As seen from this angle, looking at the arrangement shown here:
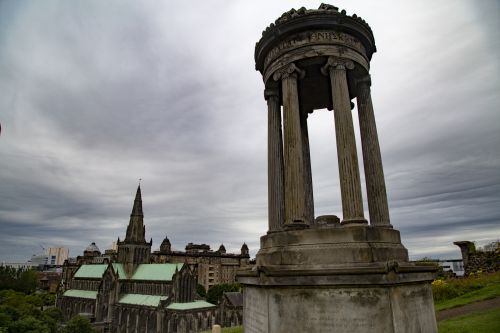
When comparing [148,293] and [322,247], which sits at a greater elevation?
[322,247]

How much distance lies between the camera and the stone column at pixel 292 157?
8398mm

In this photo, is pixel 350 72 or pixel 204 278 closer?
pixel 350 72

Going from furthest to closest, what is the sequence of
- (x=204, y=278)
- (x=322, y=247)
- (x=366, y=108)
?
(x=204, y=278)
(x=366, y=108)
(x=322, y=247)

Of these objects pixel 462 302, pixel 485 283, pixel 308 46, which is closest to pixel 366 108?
pixel 308 46

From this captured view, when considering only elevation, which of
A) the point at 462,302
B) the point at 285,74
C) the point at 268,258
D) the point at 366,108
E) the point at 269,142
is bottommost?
the point at 462,302

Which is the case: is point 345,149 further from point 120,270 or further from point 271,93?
point 120,270

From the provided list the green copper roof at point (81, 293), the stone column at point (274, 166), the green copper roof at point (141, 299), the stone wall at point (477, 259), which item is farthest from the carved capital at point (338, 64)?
the green copper roof at point (81, 293)

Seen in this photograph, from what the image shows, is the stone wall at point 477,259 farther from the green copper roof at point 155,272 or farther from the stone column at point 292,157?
the green copper roof at point 155,272

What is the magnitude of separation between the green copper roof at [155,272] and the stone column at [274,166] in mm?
70347

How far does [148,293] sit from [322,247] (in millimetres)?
81708

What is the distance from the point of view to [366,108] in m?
10.1

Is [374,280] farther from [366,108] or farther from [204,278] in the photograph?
[204,278]

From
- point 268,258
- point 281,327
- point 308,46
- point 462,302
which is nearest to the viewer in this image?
point 281,327

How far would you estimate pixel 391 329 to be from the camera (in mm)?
6457
